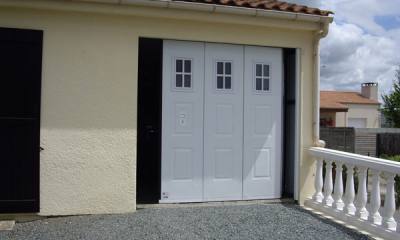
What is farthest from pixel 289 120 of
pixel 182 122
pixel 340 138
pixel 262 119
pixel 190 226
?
pixel 340 138

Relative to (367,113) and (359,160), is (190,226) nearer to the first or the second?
(359,160)

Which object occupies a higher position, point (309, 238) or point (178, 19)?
point (178, 19)

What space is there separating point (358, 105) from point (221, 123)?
38.1m

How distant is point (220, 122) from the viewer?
6828 millimetres

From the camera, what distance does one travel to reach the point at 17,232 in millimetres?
5309

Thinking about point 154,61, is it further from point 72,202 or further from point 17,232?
point 17,232

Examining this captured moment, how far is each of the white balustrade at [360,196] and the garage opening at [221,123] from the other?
0.64m

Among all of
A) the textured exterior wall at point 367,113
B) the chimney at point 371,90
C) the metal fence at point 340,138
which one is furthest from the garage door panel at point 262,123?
the chimney at point 371,90

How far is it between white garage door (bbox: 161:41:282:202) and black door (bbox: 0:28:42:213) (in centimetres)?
185

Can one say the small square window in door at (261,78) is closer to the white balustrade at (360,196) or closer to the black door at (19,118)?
the white balustrade at (360,196)

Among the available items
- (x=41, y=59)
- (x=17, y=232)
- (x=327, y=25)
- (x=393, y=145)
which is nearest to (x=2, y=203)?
(x=17, y=232)

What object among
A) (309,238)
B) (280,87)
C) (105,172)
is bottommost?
(309,238)

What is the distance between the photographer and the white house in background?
3906 centimetres

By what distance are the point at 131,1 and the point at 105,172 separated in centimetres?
245
